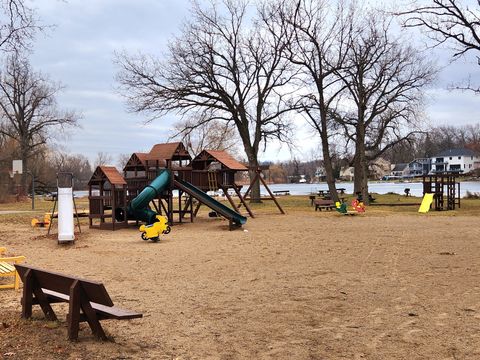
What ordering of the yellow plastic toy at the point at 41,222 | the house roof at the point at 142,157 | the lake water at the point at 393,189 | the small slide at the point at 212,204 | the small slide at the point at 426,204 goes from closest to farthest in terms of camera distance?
the small slide at the point at 212,204 < the yellow plastic toy at the point at 41,222 < the house roof at the point at 142,157 < the small slide at the point at 426,204 < the lake water at the point at 393,189

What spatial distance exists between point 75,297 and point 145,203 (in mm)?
13532

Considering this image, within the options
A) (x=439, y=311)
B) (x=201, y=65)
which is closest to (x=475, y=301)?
(x=439, y=311)

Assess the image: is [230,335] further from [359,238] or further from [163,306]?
[359,238]

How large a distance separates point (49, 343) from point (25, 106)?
50701mm

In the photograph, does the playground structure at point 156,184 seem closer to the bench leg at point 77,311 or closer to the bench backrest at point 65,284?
the bench backrest at point 65,284

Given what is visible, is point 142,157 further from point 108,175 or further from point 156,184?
point 108,175

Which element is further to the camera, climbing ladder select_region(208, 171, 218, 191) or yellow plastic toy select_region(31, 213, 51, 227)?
climbing ladder select_region(208, 171, 218, 191)

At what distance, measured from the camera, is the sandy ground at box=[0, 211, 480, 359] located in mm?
4746

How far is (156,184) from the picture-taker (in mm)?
18719

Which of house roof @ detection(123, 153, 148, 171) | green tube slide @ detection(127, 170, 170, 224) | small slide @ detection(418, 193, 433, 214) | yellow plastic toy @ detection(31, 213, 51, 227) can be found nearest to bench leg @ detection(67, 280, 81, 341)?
green tube slide @ detection(127, 170, 170, 224)

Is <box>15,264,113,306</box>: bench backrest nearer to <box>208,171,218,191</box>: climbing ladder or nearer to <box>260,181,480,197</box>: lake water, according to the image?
<box>208,171,218,191</box>: climbing ladder

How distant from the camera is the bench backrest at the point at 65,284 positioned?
4.50m

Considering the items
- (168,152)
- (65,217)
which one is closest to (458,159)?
(168,152)

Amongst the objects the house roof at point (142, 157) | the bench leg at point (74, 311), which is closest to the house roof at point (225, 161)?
the house roof at point (142, 157)
